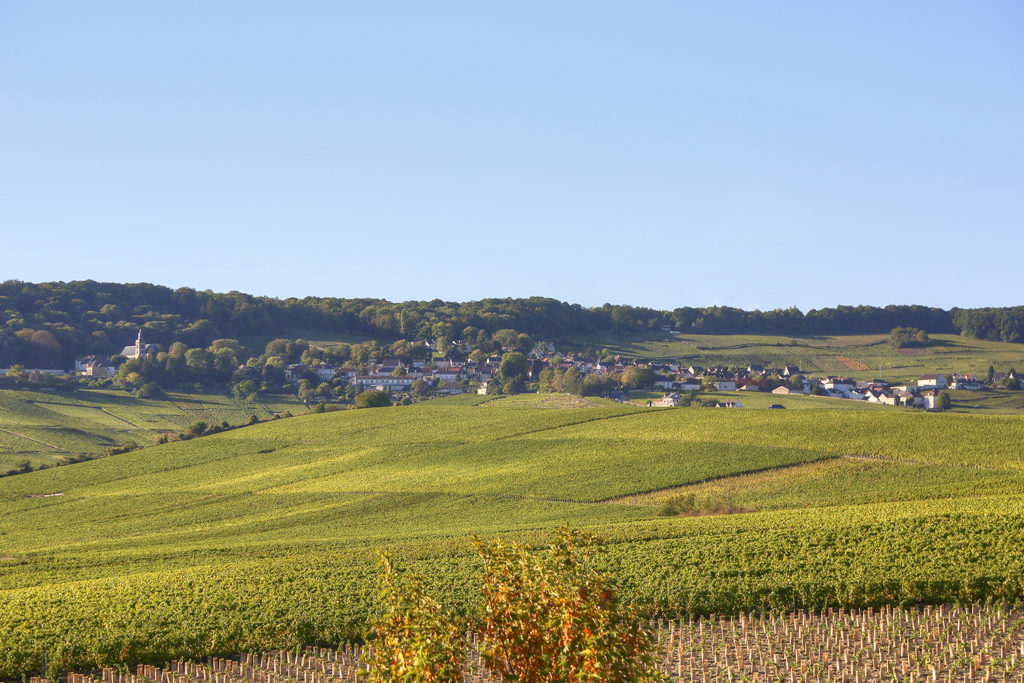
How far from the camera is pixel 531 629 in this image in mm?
12414

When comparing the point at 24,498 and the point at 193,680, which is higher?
the point at 193,680

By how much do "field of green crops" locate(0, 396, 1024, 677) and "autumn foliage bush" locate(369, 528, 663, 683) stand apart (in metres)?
13.1

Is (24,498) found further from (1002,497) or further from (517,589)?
(517,589)

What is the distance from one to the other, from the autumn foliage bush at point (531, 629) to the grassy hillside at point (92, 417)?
294 ft

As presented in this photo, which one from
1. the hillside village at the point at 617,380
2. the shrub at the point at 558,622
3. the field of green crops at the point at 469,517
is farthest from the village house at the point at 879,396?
the shrub at the point at 558,622

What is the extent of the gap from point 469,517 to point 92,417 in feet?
268

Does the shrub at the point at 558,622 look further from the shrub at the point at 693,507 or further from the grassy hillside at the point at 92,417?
the grassy hillside at the point at 92,417

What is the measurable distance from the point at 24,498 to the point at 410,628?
76.2m

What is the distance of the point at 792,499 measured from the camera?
192 feet

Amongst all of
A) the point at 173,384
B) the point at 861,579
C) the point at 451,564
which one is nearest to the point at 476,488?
the point at 451,564

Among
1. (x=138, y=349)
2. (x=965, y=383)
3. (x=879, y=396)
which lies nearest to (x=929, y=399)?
(x=879, y=396)

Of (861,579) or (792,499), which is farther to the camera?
(792,499)

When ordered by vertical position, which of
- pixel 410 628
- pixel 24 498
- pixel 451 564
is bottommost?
pixel 24 498

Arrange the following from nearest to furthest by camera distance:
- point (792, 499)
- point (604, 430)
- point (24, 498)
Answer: point (792, 499) < point (24, 498) < point (604, 430)
